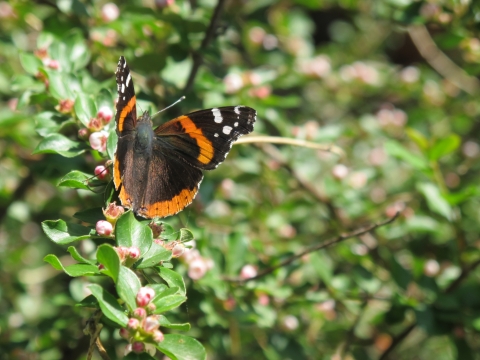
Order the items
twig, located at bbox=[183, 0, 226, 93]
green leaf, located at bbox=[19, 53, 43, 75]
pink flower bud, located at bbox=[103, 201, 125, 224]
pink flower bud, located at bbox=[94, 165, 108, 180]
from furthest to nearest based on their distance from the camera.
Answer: twig, located at bbox=[183, 0, 226, 93] < green leaf, located at bbox=[19, 53, 43, 75] < pink flower bud, located at bbox=[94, 165, 108, 180] < pink flower bud, located at bbox=[103, 201, 125, 224]

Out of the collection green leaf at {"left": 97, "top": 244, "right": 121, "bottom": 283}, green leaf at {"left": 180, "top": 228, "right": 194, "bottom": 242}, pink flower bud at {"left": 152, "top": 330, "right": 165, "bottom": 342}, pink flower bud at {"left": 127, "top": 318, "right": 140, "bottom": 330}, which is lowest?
pink flower bud at {"left": 152, "top": 330, "right": 165, "bottom": 342}

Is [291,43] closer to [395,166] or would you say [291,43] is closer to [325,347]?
[395,166]

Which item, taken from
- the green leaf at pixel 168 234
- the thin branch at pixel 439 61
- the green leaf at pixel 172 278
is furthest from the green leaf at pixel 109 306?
the thin branch at pixel 439 61

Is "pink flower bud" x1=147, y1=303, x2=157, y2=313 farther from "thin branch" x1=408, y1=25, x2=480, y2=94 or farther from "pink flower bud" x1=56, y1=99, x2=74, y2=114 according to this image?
"thin branch" x1=408, y1=25, x2=480, y2=94

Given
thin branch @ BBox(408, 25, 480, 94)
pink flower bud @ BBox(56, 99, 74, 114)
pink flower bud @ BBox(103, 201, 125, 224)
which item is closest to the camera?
Answer: pink flower bud @ BBox(103, 201, 125, 224)

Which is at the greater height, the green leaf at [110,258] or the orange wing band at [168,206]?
the green leaf at [110,258]

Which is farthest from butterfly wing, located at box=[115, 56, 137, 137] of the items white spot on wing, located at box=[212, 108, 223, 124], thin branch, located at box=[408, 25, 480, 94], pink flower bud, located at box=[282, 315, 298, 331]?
thin branch, located at box=[408, 25, 480, 94]

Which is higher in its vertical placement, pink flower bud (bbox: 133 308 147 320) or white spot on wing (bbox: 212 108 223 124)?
white spot on wing (bbox: 212 108 223 124)

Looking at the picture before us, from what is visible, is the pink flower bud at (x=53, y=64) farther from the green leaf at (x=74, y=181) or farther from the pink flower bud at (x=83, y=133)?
the green leaf at (x=74, y=181)
